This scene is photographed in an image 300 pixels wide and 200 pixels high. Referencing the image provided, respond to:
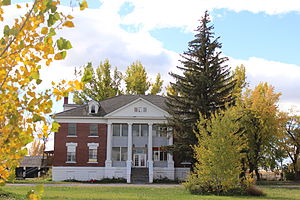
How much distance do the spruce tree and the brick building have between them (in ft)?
16.5

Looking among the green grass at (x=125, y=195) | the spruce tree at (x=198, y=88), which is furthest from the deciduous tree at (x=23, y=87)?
the spruce tree at (x=198, y=88)

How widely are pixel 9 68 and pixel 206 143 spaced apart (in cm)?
2250

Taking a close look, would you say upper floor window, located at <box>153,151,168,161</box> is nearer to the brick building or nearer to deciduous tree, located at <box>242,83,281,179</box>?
the brick building

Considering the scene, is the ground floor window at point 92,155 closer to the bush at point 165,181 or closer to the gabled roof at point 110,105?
the gabled roof at point 110,105

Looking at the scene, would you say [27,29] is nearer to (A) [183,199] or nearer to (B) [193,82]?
(A) [183,199]

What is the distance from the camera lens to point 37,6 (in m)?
4.44

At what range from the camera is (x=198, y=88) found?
3903cm

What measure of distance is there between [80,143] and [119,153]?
14.7ft

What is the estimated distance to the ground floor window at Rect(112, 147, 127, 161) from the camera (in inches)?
1807

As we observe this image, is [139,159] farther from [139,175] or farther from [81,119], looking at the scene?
[81,119]

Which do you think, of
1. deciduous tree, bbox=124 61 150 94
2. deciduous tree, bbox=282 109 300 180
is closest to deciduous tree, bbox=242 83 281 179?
deciduous tree, bbox=282 109 300 180

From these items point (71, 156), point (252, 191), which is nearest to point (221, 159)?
point (252, 191)

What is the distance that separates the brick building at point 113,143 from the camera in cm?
4488

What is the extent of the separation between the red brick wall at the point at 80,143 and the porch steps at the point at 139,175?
3.73m
